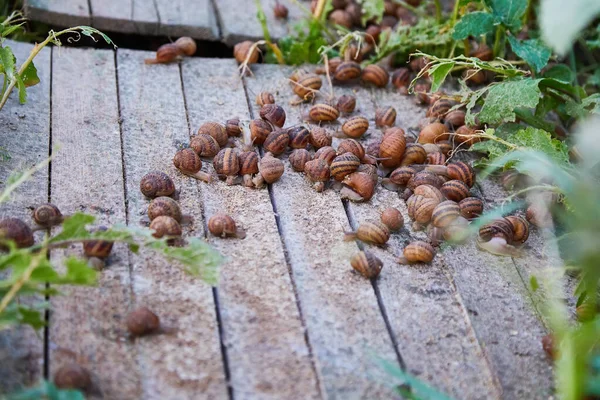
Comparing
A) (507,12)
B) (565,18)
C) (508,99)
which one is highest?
(565,18)

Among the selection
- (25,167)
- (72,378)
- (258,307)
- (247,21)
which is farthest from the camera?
(247,21)

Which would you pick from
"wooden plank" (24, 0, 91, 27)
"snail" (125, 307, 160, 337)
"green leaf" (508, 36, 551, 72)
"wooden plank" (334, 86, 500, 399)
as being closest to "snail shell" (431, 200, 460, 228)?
"wooden plank" (334, 86, 500, 399)

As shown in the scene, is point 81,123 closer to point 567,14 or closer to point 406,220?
point 406,220

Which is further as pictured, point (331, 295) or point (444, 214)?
point (444, 214)

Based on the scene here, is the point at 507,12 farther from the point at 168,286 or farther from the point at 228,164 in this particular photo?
the point at 168,286

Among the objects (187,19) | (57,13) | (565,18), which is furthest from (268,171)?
(57,13)
